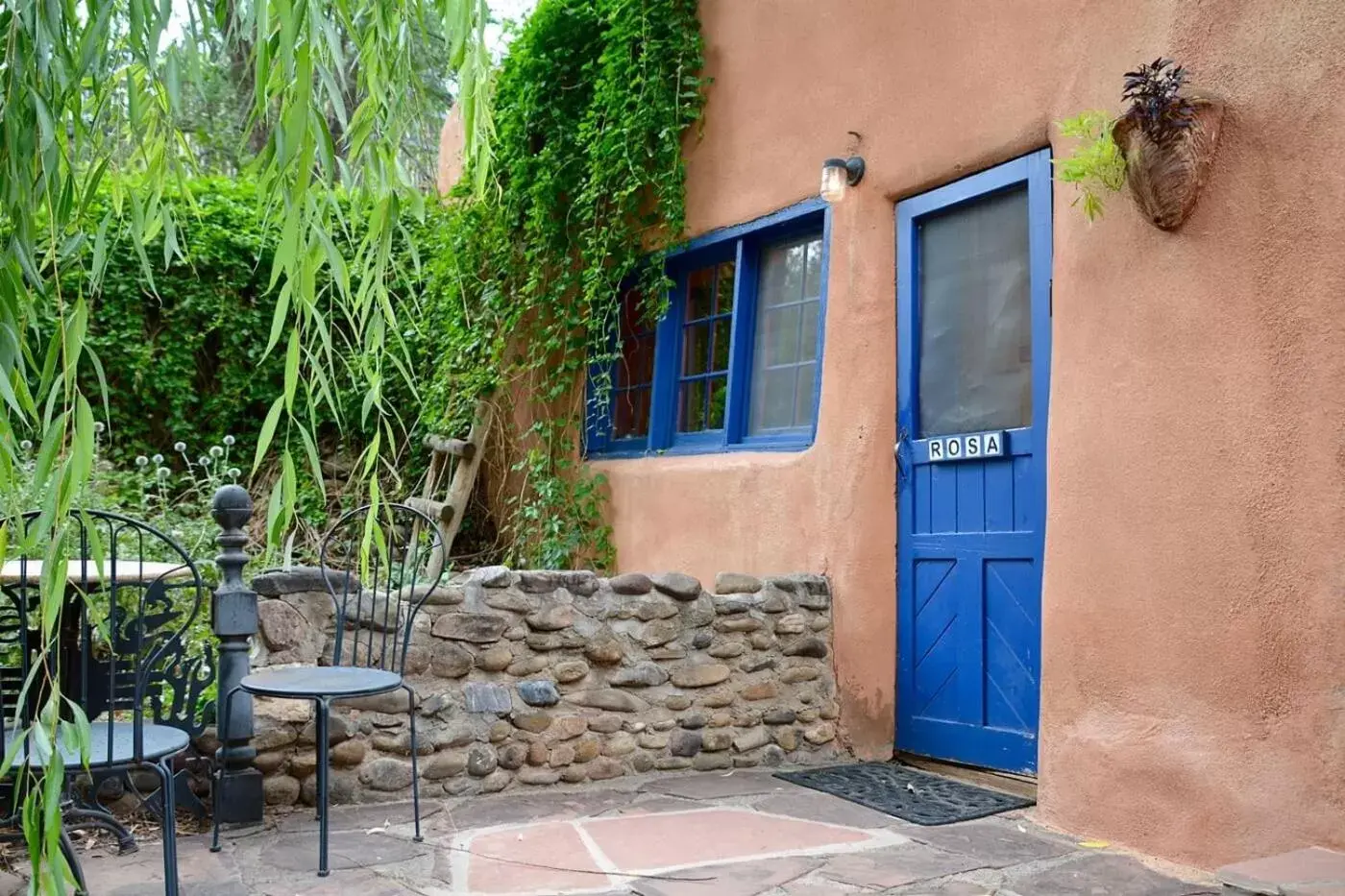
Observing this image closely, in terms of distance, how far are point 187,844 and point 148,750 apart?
104 centimetres

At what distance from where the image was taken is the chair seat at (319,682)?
9.48 ft

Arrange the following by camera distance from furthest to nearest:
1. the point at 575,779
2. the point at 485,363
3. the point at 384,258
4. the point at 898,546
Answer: the point at 485,363 → the point at 898,546 → the point at 575,779 → the point at 384,258

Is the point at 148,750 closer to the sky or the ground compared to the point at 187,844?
closer to the sky

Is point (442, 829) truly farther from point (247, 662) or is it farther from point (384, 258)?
point (384, 258)

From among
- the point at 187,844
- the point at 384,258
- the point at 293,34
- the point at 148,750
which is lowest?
the point at 187,844

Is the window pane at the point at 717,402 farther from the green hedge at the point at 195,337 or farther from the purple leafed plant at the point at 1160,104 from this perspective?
the green hedge at the point at 195,337

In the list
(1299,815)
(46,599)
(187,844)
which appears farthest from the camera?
(187,844)

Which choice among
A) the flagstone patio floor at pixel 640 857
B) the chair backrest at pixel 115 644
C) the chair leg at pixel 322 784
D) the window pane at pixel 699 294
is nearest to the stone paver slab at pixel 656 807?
the flagstone patio floor at pixel 640 857

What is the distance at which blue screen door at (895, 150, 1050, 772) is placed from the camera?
3.80 meters

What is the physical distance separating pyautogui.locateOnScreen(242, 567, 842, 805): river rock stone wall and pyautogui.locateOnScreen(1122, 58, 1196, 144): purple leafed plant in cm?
211

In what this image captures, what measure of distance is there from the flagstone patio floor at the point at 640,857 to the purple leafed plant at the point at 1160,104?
6.48 feet

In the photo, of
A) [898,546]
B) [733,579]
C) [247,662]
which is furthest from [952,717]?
[247,662]

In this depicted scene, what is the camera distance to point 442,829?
10.9 feet

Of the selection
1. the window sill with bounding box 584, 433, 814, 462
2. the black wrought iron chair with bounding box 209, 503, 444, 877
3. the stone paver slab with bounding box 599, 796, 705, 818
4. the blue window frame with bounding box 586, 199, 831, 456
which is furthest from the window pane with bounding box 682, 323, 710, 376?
the stone paver slab with bounding box 599, 796, 705, 818
